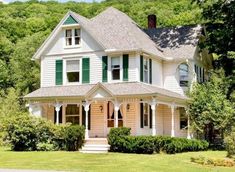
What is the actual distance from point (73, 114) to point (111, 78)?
393 cm

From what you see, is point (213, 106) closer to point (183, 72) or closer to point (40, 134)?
point (183, 72)

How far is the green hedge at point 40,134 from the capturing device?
100 ft

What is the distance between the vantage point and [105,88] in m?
31.4

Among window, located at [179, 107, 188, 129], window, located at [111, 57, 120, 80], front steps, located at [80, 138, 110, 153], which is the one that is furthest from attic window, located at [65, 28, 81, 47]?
window, located at [179, 107, 188, 129]

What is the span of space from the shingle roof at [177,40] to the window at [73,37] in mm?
7394

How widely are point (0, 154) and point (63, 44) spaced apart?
10.9 m

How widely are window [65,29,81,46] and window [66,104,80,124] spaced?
15.1 ft

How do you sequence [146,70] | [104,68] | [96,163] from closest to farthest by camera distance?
[96,163], [104,68], [146,70]

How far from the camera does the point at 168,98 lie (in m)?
33.1

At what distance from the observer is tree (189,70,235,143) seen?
3375 centimetres

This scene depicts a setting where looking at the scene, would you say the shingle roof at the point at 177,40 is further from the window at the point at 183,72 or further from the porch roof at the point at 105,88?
the porch roof at the point at 105,88

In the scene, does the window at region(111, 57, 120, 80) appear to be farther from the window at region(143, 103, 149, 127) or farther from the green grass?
the green grass

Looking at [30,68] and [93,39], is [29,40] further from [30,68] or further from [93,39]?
[93,39]

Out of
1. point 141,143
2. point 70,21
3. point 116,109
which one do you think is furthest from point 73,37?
point 141,143
